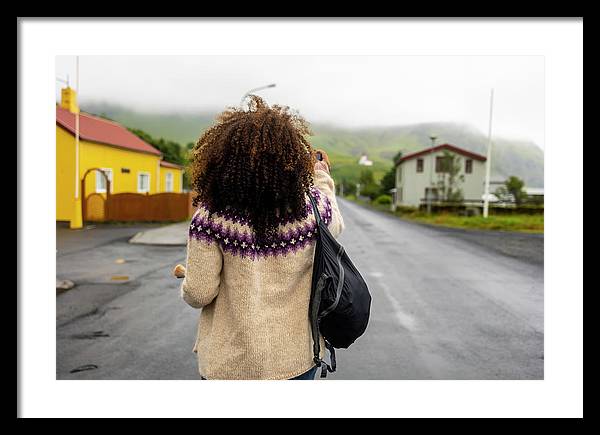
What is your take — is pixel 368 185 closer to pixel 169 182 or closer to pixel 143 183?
pixel 169 182

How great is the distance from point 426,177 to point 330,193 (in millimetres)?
14685

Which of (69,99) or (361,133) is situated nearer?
(69,99)

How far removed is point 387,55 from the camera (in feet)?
9.16

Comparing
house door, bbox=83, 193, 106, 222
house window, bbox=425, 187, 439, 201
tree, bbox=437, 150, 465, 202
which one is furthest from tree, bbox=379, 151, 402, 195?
house door, bbox=83, 193, 106, 222

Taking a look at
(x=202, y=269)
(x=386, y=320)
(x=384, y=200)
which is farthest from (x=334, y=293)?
(x=384, y=200)

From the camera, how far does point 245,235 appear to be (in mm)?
1255

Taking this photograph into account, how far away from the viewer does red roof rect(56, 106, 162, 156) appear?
4.13m

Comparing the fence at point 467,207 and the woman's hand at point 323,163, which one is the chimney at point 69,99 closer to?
the woman's hand at point 323,163

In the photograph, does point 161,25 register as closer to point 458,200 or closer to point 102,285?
point 102,285

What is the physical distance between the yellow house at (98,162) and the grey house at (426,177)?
5511 mm

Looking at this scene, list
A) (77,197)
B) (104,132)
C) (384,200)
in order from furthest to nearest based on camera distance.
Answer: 1. (384,200)
2. (104,132)
3. (77,197)
